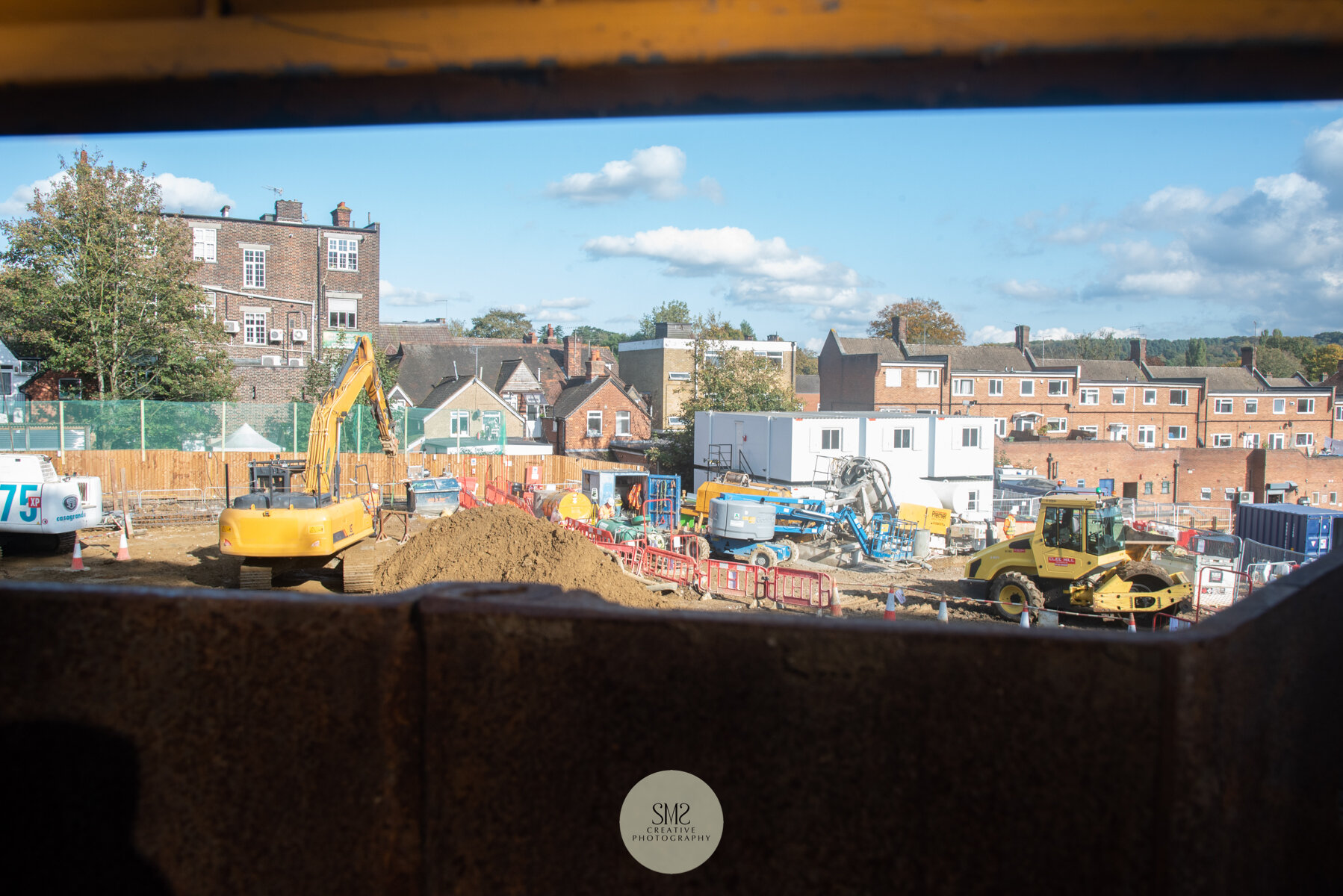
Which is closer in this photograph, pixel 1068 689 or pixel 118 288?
pixel 1068 689

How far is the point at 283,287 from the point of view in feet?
146

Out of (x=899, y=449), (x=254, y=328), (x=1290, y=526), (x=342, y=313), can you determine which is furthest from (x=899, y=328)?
(x=254, y=328)

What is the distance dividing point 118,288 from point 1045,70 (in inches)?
1464

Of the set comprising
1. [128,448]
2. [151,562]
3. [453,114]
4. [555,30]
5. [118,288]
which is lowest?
[151,562]

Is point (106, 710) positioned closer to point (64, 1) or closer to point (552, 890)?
point (552, 890)

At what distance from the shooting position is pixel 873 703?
2197 mm

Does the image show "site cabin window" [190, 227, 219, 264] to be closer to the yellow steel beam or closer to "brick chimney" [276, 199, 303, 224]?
"brick chimney" [276, 199, 303, 224]

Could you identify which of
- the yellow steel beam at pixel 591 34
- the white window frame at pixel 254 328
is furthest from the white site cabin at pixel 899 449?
Answer: the yellow steel beam at pixel 591 34

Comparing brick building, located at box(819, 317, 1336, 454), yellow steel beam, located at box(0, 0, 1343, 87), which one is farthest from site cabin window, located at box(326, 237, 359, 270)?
yellow steel beam, located at box(0, 0, 1343, 87)

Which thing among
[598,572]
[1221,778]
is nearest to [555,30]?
[1221,778]

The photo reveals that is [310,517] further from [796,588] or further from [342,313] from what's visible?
[342,313]

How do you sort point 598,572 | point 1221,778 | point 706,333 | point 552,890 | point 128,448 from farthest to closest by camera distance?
1. point 706,333
2. point 128,448
3. point 598,572
4. point 552,890
5. point 1221,778

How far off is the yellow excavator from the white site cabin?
2055 cm

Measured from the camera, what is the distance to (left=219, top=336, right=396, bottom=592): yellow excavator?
52.8ft
